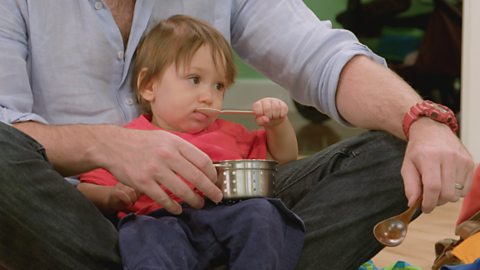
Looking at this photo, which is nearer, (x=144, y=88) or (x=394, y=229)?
(x=394, y=229)

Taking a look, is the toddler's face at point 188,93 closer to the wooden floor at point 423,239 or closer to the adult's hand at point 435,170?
the adult's hand at point 435,170

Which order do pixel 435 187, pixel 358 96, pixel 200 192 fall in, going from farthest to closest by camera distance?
pixel 358 96
pixel 200 192
pixel 435 187

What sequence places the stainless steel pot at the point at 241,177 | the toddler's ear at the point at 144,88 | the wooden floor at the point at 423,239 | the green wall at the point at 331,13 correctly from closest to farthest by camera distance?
the stainless steel pot at the point at 241,177, the toddler's ear at the point at 144,88, the wooden floor at the point at 423,239, the green wall at the point at 331,13

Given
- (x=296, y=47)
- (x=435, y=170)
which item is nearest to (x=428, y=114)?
(x=435, y=170)

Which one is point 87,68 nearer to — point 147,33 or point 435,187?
point 147,33

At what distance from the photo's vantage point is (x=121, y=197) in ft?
4.36

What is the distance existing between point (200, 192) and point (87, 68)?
36 centimetres

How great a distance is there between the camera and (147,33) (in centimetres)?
157

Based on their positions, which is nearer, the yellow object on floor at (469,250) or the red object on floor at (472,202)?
the yellow object on floor at (469,250)

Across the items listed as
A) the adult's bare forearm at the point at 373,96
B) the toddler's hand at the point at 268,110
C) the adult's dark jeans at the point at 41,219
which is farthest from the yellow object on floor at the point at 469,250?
the adult's dark jeans at the point at 41,219

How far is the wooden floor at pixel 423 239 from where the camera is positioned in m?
2.05

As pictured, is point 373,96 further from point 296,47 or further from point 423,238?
point 423,238

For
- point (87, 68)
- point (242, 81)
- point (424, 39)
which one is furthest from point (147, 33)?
point (242, 81)

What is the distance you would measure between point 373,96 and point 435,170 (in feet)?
0.92
